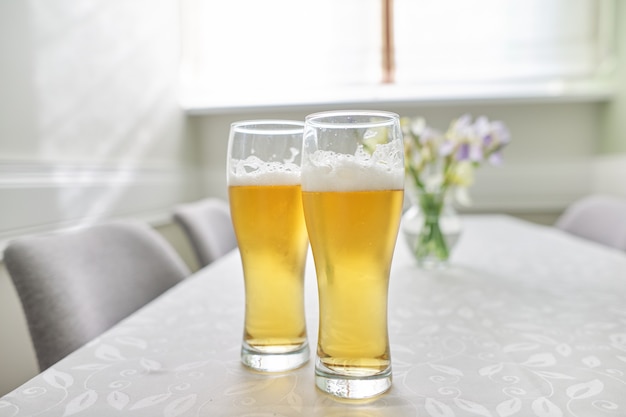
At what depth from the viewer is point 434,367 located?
1.55 feet

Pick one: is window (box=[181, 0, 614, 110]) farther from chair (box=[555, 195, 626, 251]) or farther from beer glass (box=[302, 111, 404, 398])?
beer glass (box=[302, 111, 404, 398])

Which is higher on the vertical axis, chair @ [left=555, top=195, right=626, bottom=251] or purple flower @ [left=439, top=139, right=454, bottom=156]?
purple flower @ [left=439, top=139, right=454, bottom=156]

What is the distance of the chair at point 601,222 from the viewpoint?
1.47 m

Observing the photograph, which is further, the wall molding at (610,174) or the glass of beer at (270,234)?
the wall molding at (610,174)

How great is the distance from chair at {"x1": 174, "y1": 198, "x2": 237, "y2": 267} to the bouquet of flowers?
17.4 inches

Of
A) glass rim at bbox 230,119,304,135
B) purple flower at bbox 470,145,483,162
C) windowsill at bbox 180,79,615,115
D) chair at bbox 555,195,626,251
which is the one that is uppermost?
windowsill at bbox 180,79,615,115

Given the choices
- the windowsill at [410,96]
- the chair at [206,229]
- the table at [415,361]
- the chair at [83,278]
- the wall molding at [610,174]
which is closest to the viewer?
the table at [415,361]

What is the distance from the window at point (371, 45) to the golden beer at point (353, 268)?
7.69ft

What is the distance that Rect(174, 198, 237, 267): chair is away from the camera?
1292 mm

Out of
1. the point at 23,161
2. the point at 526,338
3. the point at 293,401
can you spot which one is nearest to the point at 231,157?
the point at 293,401

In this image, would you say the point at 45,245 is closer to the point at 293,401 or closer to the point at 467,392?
the point at 293,401

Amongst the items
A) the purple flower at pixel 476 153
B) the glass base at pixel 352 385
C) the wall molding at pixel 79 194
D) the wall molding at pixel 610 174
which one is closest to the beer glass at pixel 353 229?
the glass base at pixel 352 385

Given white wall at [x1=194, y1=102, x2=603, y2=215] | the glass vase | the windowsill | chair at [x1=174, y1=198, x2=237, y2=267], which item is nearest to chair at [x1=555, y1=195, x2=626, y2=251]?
the glass vase

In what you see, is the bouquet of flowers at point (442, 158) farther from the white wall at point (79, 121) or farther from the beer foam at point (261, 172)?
the white wall at point (79, 121)
